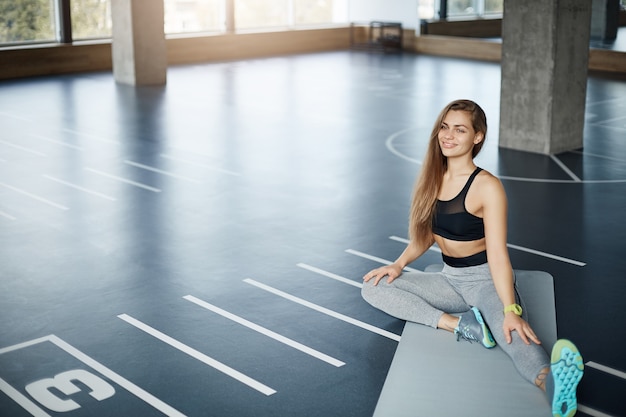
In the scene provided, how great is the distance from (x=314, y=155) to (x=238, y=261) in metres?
4.18

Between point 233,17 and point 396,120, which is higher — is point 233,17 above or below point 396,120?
above

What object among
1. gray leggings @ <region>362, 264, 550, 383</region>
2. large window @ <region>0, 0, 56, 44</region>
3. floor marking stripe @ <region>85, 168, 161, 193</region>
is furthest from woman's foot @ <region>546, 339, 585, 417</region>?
large window @ <region>0, 0, 56, 44</region>

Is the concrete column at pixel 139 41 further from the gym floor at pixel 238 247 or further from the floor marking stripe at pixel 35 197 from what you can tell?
the floor marking stripe at pixel 35 197

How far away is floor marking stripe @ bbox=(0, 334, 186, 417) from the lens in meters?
4.83

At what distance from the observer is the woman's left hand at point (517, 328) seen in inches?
189

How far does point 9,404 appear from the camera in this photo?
16.1 feet

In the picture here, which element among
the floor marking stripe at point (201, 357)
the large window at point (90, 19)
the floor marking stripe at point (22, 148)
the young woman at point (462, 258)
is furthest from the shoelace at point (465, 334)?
the large window at point (90, 19)

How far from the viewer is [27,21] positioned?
1917cm

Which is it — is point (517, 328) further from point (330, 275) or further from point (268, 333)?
point (330, 275)

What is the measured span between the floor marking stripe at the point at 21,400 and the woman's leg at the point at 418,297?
215cm

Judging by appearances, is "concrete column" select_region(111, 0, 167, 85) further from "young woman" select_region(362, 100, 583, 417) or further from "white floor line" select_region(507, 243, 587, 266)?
"young woman" select_region(362, 100, 583, 417)

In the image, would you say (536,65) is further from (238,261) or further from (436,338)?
(436,338)

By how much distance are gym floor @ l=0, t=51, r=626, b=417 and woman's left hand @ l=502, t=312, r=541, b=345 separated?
46 centimetres

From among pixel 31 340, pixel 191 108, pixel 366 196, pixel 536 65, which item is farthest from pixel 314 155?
pixel 31 340
